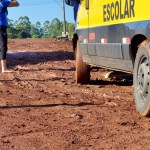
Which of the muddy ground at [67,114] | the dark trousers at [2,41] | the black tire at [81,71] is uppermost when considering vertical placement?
the dark trousers at [2,41]

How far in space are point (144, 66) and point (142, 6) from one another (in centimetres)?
74

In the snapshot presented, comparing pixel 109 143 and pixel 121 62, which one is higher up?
pixel 121 62

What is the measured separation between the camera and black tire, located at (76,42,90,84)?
8.80 metres

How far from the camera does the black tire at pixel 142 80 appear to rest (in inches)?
221

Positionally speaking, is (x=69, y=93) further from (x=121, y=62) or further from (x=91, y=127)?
(x=91, y=127)

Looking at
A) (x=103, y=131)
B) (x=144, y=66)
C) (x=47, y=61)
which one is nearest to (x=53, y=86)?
(x=144, y=66)

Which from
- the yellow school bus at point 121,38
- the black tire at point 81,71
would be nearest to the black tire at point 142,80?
the yellow school bus at point 121,38

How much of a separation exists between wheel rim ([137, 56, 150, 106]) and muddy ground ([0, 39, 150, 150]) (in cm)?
23

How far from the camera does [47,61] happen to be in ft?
43.0

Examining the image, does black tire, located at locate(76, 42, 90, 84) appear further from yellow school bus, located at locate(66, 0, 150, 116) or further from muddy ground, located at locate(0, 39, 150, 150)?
yellow school bus, located at locate(66, 0, 150, 116)

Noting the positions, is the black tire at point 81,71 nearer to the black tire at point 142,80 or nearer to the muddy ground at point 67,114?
the muddy ground at point 67,114

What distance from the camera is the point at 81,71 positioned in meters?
8.89

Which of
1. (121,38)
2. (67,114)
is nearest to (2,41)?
(121,38)

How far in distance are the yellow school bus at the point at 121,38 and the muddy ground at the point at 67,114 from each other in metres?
0.44
